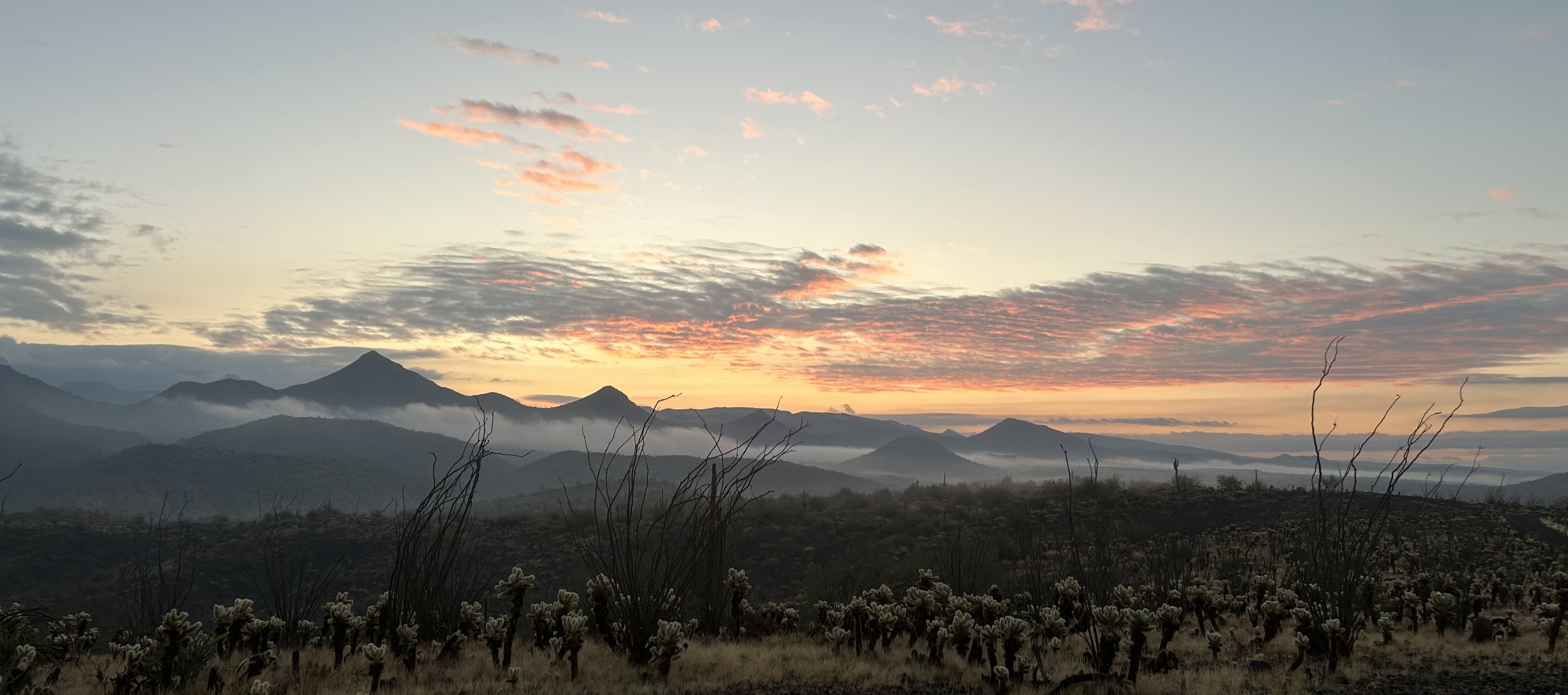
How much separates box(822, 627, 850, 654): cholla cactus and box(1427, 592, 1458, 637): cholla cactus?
861cm

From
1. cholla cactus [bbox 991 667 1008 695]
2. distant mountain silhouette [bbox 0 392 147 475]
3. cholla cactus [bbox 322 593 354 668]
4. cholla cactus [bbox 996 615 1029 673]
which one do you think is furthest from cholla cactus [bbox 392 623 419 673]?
distant mountain silhouette [bbox 0 392 147 475]

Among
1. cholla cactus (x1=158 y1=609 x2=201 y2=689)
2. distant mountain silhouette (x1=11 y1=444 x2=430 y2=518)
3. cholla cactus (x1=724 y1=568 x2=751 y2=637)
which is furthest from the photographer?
distant mountain silhouette (x1=11 y1=444 x2=430 y2=518)

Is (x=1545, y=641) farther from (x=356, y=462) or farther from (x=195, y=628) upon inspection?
(x=356, y=462)

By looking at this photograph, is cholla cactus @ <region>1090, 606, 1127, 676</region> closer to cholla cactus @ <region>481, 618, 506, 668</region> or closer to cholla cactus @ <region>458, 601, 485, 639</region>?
cholla cactus @ <region>481, 618, 506, 668</region>

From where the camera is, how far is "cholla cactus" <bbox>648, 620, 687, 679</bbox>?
811 cm

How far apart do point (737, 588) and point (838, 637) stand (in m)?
1.92

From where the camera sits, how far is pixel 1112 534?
29750mm

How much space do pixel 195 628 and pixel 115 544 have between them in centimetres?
3759

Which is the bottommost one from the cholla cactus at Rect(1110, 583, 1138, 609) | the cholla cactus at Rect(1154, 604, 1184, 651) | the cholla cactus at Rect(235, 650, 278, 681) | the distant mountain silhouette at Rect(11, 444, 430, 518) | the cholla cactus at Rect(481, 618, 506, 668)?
the distant mountain silhouette at Rect(11, 444, 430, 518)

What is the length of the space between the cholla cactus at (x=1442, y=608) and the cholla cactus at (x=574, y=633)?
1196 cm

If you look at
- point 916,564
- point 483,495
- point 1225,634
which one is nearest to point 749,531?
point 916,564

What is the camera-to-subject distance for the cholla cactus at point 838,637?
1007 cm

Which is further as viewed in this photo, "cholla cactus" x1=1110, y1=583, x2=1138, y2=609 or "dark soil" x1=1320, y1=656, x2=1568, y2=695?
"cholla cactus" x1=1110, y1=583, x2=1138, y2=609

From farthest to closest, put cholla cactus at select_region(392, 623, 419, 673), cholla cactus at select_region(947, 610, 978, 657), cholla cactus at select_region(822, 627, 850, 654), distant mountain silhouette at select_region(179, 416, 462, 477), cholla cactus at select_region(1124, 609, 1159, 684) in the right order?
distant mountain silhouette at select_region(179, 416, 462, 477) < cholla cactus at select_region(822, 627, 850, 654) < cholla cactus at select_region(947, 610, 978, 657) < cholla cactus at select_region(392, 623, 419, 673) < cholla cactus at select_region(1124, 609, 1159, 684)
